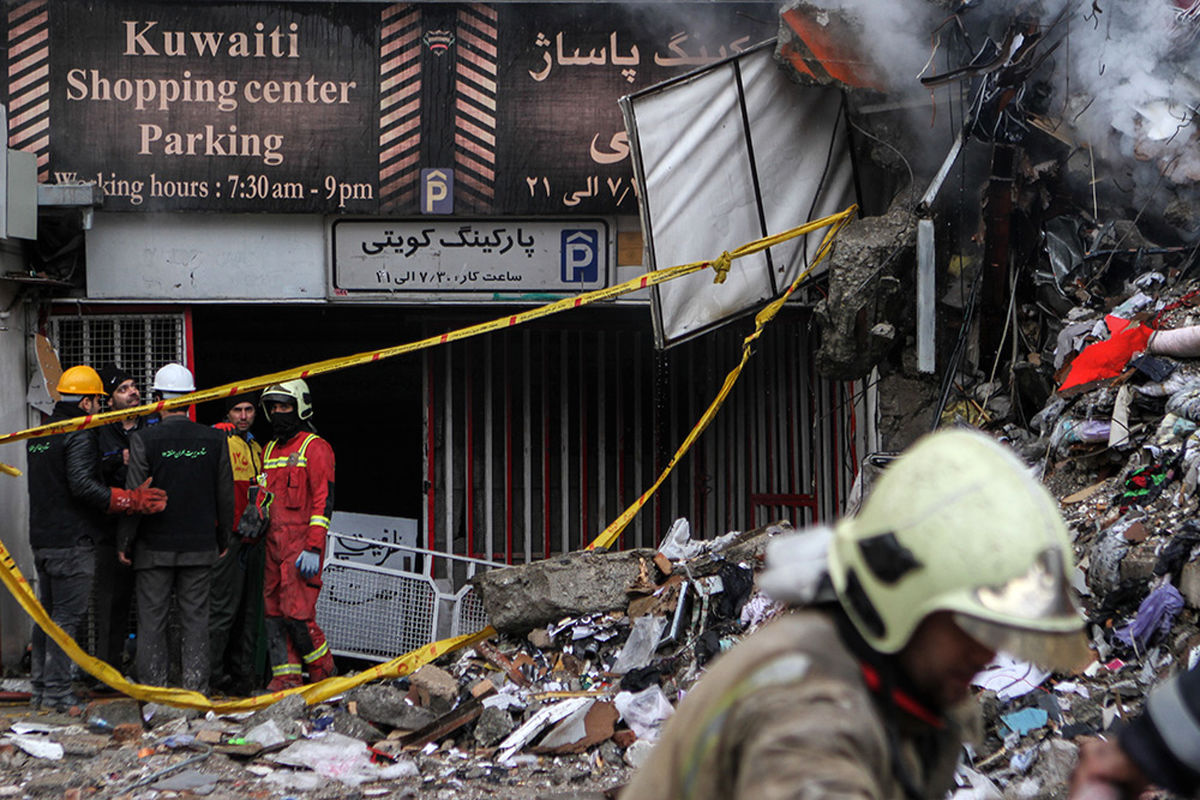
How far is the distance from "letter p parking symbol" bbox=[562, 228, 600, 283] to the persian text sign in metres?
1.42

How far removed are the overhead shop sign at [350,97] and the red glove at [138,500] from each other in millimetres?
2412

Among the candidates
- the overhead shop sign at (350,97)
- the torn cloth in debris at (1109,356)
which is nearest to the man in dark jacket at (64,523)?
the overhead shop sign at (350,97)

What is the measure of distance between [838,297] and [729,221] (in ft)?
2.97

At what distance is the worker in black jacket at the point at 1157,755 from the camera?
1772 millimetres

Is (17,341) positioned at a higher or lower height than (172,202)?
→ lower

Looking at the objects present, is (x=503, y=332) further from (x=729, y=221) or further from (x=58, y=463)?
(x=58, y=463)

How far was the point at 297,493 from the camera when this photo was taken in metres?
7.21

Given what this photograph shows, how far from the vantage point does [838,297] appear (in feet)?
24.9

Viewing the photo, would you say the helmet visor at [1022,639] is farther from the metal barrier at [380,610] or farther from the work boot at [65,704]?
the metal barrier at [380,610]

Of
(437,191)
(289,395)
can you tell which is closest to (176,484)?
(289,395)

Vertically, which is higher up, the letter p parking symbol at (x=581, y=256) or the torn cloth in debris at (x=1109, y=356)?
the letter p parking symbol at (x=581, y=256)

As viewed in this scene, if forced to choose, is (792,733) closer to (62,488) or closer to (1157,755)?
(1157,755)

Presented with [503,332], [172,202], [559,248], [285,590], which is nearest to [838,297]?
[559,248]

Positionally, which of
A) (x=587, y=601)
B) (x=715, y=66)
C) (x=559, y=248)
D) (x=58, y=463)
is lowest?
(x=587, y=601)
